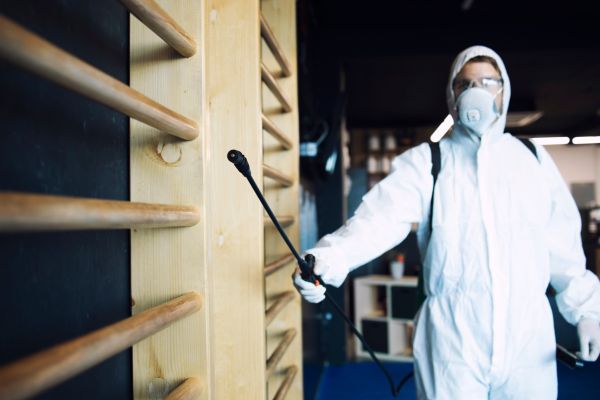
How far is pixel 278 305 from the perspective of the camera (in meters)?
1.48

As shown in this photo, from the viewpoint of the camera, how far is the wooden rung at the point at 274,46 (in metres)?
1.30

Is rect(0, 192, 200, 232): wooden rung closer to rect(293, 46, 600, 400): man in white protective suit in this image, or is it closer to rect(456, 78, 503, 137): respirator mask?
rect(293, 46, 600, 400): man in white protective suit

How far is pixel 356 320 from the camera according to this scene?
5.14 m

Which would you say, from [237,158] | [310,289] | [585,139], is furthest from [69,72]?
[585,139]

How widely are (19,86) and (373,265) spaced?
209 inches

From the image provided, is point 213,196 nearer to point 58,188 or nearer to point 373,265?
point 58,188

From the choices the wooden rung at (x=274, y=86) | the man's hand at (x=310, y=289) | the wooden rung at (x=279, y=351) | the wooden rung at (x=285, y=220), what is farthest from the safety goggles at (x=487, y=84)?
the wooden rung at (x=279, y=351)

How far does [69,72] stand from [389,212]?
1162mm

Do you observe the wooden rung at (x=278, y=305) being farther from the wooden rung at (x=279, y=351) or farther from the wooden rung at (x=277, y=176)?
the wooden rung at (x=277, y=176)

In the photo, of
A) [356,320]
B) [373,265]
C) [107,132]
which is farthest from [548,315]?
[373,265]

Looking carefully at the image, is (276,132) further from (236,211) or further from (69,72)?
(69,72)

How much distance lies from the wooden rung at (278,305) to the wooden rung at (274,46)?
0.72 meters

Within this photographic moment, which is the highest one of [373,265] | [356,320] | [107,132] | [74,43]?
[74,43]

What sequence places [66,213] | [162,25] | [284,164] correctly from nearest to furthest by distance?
[66,213], [162,25], [284,164]
